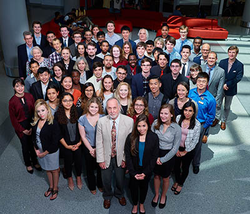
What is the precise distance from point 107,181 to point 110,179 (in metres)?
0.05

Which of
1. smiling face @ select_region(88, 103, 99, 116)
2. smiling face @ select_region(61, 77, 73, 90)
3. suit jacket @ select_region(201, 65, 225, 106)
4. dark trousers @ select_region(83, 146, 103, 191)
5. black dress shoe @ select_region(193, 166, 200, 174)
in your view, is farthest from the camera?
suit jacket @ select_region(201, 65, 225, 106)

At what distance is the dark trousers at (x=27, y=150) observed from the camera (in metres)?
4.25

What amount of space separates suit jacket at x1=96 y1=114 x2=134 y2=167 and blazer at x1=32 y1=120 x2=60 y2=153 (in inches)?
25.6

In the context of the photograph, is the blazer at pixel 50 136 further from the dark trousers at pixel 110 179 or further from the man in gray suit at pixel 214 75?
the man in gray suit at pixel 214 75

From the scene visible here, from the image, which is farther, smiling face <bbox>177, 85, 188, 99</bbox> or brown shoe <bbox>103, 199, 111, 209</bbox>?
smiling face <bbox>177, 85, 188, 99</bbox>

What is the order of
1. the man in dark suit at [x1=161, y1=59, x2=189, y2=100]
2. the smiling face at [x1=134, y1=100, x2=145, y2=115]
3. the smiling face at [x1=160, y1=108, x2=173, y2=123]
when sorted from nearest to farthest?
1. the smiling face at [x1=160, y1=108, x2=173, y2=123]
2. the smiling face at [x1=134, y1=100, x2=145, y2=115]
3. the man in dark suit at [x1=161, y1=59, x2=189, y2=100]

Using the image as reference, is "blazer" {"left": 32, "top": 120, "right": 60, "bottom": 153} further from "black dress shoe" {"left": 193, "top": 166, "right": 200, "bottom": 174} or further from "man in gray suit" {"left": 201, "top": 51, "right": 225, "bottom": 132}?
"man in gray suit" {"left": 201, "top": 51, "right": 225, "bottom": 132}

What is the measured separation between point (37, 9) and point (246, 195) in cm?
2283

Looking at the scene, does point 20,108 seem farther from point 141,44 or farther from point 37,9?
point 37,9

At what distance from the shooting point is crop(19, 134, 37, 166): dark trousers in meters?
4.25

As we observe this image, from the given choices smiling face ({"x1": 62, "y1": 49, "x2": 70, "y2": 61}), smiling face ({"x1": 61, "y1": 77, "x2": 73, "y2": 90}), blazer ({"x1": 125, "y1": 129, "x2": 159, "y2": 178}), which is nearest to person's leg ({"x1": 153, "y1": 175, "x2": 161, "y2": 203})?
blazer ({"x1": 125, "y1": 129, "x2": 159, "y2": 178})

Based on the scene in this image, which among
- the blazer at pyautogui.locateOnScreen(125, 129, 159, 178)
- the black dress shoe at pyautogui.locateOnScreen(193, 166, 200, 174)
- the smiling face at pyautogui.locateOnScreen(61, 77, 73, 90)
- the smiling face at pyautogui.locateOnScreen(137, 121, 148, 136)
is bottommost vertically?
the black dress shoe at pyautogui.locateOnScreen(193, 166, 200, 174)

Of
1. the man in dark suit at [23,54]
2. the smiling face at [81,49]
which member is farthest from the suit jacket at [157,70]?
the man in dark suit at [23,54]

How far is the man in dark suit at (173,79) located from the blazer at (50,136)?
2.19 metres
